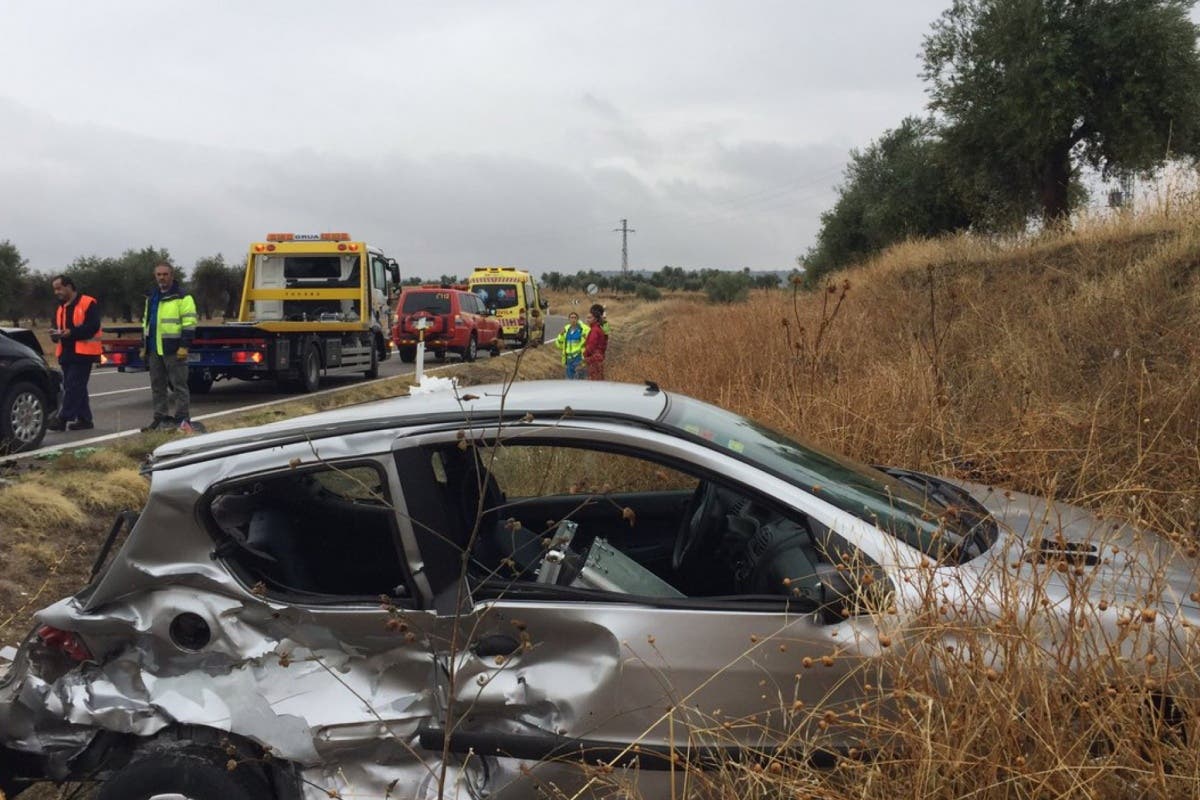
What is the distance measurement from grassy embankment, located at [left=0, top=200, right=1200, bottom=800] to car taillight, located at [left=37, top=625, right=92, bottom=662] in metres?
1.64

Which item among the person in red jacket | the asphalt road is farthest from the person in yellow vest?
the person in red jacket

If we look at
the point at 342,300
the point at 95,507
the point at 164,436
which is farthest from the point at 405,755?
the point at 342,300

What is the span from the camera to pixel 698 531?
3.58 metres

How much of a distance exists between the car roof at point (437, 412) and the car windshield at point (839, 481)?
0.16 metres

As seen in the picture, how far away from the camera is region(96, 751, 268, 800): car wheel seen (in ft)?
8.77

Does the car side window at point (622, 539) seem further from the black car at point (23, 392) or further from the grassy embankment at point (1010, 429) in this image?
the black car at point (23, 392)

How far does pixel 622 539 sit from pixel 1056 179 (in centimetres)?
1885

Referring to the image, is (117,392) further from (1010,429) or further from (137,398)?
(1010,429)

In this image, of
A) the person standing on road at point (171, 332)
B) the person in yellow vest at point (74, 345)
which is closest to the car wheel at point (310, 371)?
the person in yellow vest at point (74, 345)

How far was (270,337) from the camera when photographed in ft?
48.7

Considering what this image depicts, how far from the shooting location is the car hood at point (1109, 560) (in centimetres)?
234

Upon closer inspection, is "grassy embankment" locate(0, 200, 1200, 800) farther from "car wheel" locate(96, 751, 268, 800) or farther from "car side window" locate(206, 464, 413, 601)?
"car side window" locate(206, 464, 413, 601)

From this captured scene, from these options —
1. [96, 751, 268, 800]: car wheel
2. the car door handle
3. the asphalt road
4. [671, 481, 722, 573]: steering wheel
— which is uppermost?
[671, 481, 722, 573]: steering wheel

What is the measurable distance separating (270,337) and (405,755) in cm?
1307
